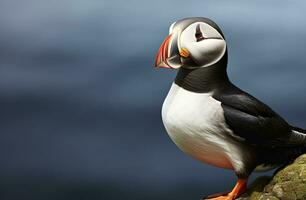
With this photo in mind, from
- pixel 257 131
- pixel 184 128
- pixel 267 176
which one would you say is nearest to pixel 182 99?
pixel 184 128

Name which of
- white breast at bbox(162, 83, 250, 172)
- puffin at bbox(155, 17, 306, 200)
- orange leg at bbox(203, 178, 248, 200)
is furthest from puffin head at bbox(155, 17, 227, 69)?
orange leg at bbox(203, 178, 248, 200)

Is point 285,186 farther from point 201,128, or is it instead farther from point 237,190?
point 201,128

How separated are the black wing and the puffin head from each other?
0.46 feet

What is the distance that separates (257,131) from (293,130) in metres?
0.20

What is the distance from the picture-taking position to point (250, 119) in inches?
105

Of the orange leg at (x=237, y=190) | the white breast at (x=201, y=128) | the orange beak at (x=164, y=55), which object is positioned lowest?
the orange leg at (x=237, y=190)

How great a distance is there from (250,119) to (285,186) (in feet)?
0.90

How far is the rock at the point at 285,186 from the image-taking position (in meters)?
2.65

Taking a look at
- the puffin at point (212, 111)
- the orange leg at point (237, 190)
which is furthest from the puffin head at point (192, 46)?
the orange leg at point (237, 190)

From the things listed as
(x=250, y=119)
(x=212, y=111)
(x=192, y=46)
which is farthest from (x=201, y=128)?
(x=192, y=46)

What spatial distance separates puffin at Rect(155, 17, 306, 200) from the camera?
2.65m

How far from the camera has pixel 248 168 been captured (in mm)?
2697

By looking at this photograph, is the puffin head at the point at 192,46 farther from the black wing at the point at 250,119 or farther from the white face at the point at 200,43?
the black wing at the point at 250,119

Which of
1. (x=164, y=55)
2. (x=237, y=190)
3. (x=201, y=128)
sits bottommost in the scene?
(x=237, y=190)
